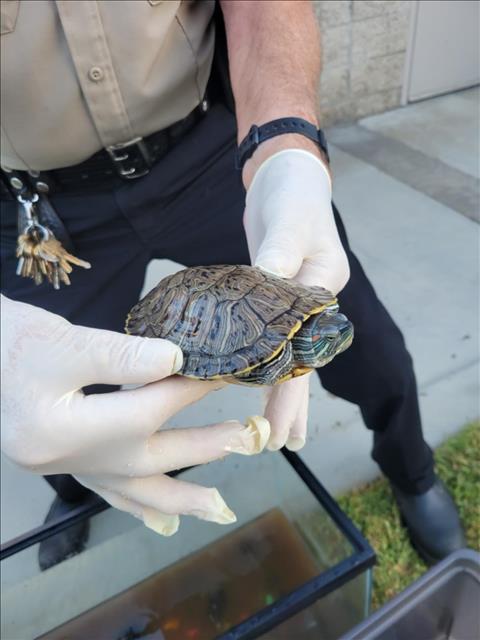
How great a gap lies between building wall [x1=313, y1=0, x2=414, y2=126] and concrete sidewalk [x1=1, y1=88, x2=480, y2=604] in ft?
0.52

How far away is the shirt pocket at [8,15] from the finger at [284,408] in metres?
1.13

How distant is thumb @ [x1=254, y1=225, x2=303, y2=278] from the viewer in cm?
131

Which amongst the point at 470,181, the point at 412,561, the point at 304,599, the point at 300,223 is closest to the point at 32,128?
the point at 300,223

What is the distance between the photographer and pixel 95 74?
1526 mm

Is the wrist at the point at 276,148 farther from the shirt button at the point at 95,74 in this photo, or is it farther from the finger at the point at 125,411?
the finger at the point at 125,411

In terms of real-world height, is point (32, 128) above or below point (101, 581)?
above

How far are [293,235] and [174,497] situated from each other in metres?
0.66

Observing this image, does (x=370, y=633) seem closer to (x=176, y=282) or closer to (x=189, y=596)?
(x=189, y=596)

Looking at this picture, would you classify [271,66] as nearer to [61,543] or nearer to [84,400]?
[84,400]

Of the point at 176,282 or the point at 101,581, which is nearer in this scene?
the point at 176,282

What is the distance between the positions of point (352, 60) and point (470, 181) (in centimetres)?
147

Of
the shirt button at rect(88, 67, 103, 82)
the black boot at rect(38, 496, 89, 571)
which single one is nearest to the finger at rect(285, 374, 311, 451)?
the black boot at rect(38, 496, 89, 571)

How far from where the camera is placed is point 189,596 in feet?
5.66

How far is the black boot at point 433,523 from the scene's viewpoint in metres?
2.00
